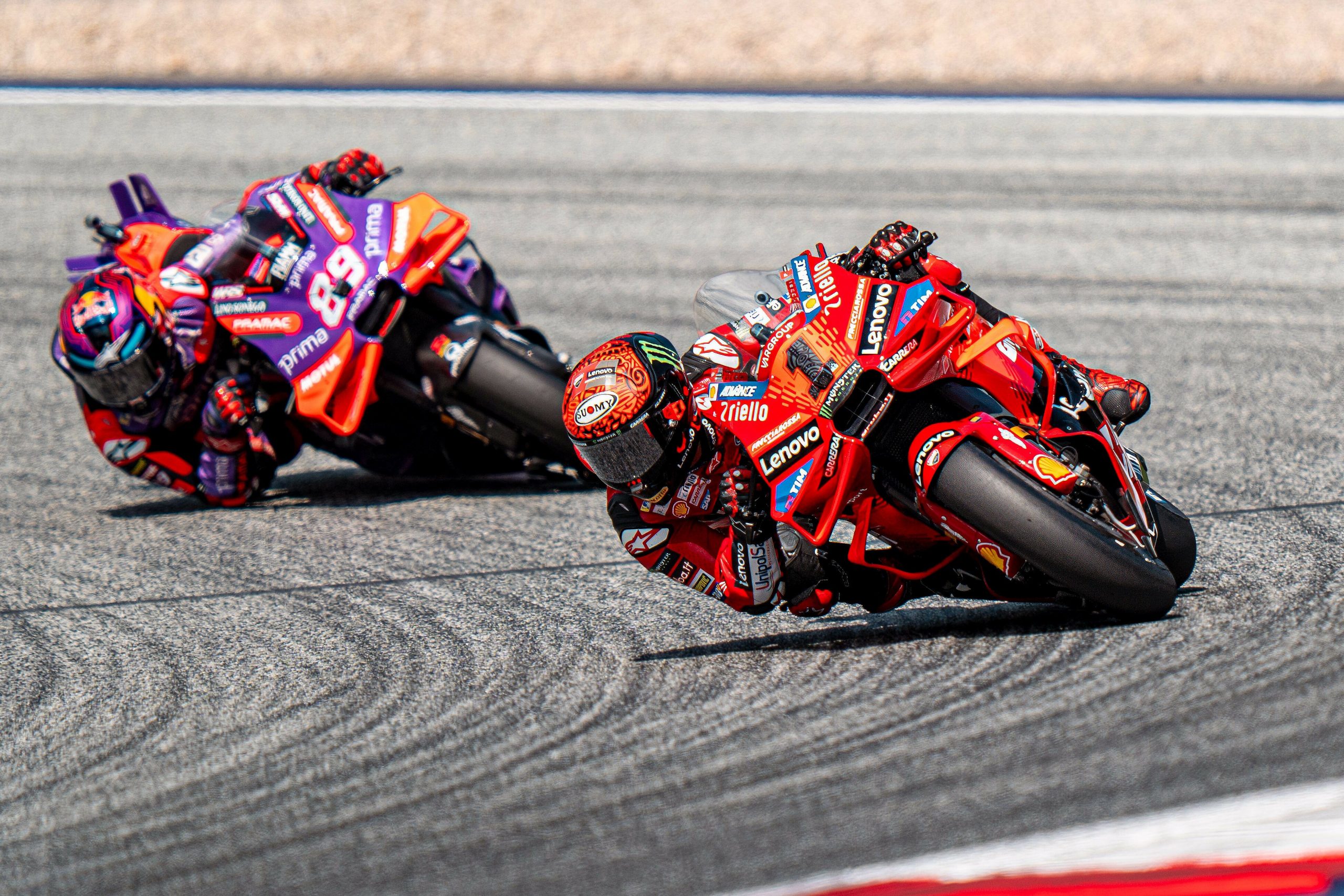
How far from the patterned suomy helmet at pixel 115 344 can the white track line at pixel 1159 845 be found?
506 cm

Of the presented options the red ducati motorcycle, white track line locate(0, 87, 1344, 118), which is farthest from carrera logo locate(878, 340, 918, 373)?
white track line locate(0, 87, 1344, 118)

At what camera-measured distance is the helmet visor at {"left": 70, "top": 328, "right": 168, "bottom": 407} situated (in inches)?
291

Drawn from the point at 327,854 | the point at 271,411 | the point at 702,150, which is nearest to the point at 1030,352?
the point at 327,854

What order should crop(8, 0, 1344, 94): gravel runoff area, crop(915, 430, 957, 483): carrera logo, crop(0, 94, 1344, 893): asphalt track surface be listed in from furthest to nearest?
crop(8, 0, 1344, 94): gravel runoff area, crop(915, 430, 957, 483): carrera logo, crop(0, 94, 1344, 893): asphalt track surface

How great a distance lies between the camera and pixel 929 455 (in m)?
4.45

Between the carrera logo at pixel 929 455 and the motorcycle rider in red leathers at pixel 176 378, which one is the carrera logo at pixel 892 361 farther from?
the motorcycle rider in red leathers at pixel 176 378

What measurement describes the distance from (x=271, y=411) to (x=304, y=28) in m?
11.8

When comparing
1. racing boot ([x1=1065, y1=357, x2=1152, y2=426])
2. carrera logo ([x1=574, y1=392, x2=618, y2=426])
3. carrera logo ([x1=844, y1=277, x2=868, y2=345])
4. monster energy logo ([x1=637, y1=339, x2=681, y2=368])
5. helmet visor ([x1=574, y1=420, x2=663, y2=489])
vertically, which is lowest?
helmet visor ([x1=574, y1=420, x2=663, y2=489])

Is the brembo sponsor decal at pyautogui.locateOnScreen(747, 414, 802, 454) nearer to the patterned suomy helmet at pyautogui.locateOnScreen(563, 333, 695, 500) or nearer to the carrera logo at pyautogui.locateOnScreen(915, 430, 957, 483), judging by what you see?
the patterned suomy helmet at pyautogui.locateOnScreen(563, 333, 695, 500)

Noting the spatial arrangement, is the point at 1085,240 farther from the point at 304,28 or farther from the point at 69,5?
the point at 69,5

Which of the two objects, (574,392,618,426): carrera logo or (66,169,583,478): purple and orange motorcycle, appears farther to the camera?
(66,169,583,478): purple and orange motorcycle

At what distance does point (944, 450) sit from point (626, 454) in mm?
988

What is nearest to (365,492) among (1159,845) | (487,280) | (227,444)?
(227,444)

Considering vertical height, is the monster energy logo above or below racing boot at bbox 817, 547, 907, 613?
above
